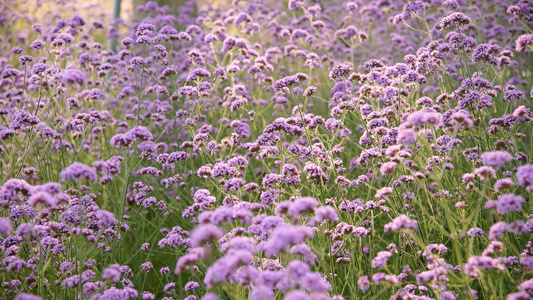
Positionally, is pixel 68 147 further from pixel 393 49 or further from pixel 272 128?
pixel 393 49

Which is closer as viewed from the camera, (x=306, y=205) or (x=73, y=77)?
(x=306, y=205)

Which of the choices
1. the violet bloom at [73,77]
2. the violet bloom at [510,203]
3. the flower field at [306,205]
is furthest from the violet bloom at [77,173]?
the violet bloom at [510,203]

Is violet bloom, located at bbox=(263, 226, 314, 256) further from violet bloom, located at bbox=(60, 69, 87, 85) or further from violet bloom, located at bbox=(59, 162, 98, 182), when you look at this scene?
violet bloom, located at bbox=(60, 69, 87, 85)

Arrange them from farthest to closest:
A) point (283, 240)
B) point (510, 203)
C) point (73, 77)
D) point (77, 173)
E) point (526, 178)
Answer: point (73, 77)
point (77, 173)
point (510, 203)
point (526, 178)
point (283, 240)

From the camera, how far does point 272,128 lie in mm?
3902

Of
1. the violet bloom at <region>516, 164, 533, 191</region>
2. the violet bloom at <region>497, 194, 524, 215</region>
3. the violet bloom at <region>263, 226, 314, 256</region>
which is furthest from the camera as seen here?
the violet bloom at <region>497, 194, 524, 215</region>

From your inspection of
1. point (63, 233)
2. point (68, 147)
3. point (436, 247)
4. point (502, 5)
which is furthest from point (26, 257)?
point (502, 5)

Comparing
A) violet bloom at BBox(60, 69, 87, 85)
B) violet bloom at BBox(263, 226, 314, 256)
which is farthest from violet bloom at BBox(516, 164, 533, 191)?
violet bloom at BBox(60, 69, 87, 85)

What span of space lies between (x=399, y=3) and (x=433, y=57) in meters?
4.87

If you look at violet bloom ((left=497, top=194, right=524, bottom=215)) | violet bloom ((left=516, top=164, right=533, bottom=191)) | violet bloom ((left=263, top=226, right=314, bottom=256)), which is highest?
violet bloom ((left=516, top=164, right=533, bottom=191))

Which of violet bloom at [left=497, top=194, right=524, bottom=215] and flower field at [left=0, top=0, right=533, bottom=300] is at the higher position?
violet bloom at [left=497, top=194, right=524, bottom=215]

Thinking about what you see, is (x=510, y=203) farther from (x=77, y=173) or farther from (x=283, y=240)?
(x=77, y=173)

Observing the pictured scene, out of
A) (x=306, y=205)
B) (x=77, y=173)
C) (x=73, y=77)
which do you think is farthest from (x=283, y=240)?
(x=73, y=77)

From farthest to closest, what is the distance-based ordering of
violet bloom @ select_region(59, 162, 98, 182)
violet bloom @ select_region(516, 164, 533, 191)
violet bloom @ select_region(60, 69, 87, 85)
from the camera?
violet bloom @ select_region(60, 69, 87, 85) < violet bloom @ select_region(59, 162, 98, 182) < violet bloom @ select_region(516, 164, 533, 191)
